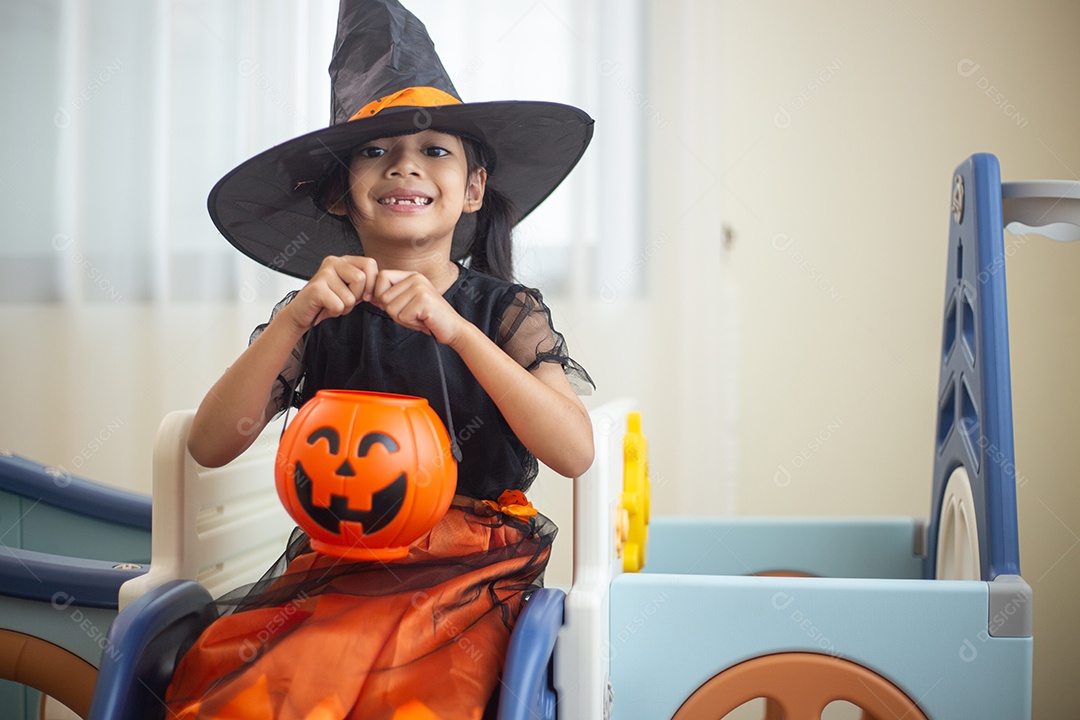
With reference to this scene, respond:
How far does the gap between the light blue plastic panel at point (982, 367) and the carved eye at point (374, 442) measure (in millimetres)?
645

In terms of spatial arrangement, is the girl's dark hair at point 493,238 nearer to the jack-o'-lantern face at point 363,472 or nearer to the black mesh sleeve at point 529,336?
the black mesh sleeve at point 529,336

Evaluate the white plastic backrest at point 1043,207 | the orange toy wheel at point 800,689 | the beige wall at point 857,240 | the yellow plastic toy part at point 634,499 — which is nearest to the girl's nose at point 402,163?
the yellow plastic toy part at point 634,499

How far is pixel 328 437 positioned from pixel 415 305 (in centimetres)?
13

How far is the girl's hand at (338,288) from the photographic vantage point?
2.42ft

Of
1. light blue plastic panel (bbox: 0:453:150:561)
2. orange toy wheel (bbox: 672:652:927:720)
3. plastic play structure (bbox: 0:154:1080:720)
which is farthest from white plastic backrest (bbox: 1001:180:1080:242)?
light blue plastic panel (bbox: 0:453:150:561)

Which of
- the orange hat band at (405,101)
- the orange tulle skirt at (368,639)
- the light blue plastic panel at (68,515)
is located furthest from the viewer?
the light blue plastic panel at (68,515)

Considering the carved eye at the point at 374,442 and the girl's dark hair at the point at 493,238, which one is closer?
the carved eye at the point at 374,442

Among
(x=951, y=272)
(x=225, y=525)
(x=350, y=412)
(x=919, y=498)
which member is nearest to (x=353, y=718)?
(x=350, y=412)

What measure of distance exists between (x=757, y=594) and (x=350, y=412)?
445 mm

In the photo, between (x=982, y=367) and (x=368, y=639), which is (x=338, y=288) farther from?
(x=982, y=367)

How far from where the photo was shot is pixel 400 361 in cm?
89

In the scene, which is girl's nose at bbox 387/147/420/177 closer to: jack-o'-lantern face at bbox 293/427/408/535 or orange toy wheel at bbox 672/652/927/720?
jack-o'-lantern face at bbox 293/427/408/535

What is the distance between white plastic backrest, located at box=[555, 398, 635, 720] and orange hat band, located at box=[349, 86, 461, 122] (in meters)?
0.35

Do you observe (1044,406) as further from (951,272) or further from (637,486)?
(637,486)
